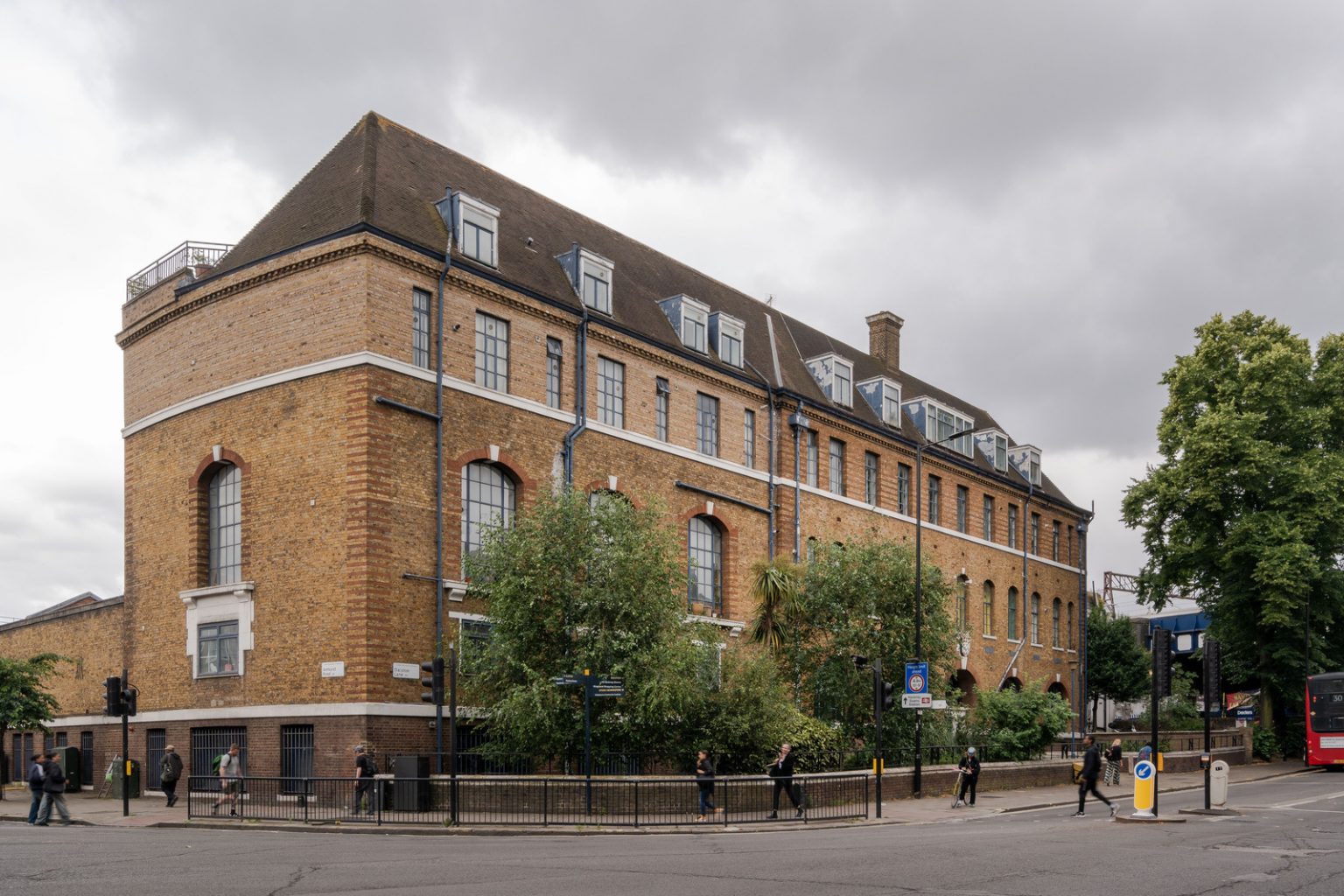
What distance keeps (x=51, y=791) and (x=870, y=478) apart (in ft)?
92.0

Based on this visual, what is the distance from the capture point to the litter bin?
98.4ft

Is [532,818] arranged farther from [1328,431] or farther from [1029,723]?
[1328,431]

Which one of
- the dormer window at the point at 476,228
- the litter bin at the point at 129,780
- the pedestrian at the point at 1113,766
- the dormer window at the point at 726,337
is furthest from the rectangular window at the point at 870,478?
the litter bin at the point at 129,780

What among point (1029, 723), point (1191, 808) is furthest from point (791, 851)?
point (1029, 723)

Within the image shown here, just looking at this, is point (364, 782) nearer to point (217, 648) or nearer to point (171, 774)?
point (171, 774)

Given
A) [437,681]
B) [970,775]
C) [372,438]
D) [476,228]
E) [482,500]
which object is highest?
[476,228]

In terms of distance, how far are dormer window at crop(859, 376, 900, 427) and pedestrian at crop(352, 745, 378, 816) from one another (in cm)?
2630

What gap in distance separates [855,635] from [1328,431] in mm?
22220

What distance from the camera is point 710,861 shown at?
16125mm

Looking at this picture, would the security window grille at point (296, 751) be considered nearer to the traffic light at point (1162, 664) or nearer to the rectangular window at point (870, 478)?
the traffic light at point (1162, 664)

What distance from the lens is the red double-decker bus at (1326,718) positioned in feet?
129

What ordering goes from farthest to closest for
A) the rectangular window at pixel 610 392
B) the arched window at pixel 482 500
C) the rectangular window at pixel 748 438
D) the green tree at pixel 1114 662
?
the green tree at pixel 1114 662, the rectangular window at pixel 748 438, the rectangular window at pixel 610 392, the arched window at pixel 482 500

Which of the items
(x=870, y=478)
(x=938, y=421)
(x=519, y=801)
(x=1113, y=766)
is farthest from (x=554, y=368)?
(x=938, y=421)

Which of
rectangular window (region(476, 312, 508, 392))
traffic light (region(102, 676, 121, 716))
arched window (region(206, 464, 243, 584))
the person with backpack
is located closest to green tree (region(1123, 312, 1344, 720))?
rectangular window (region(476, 312, 508, 392))
